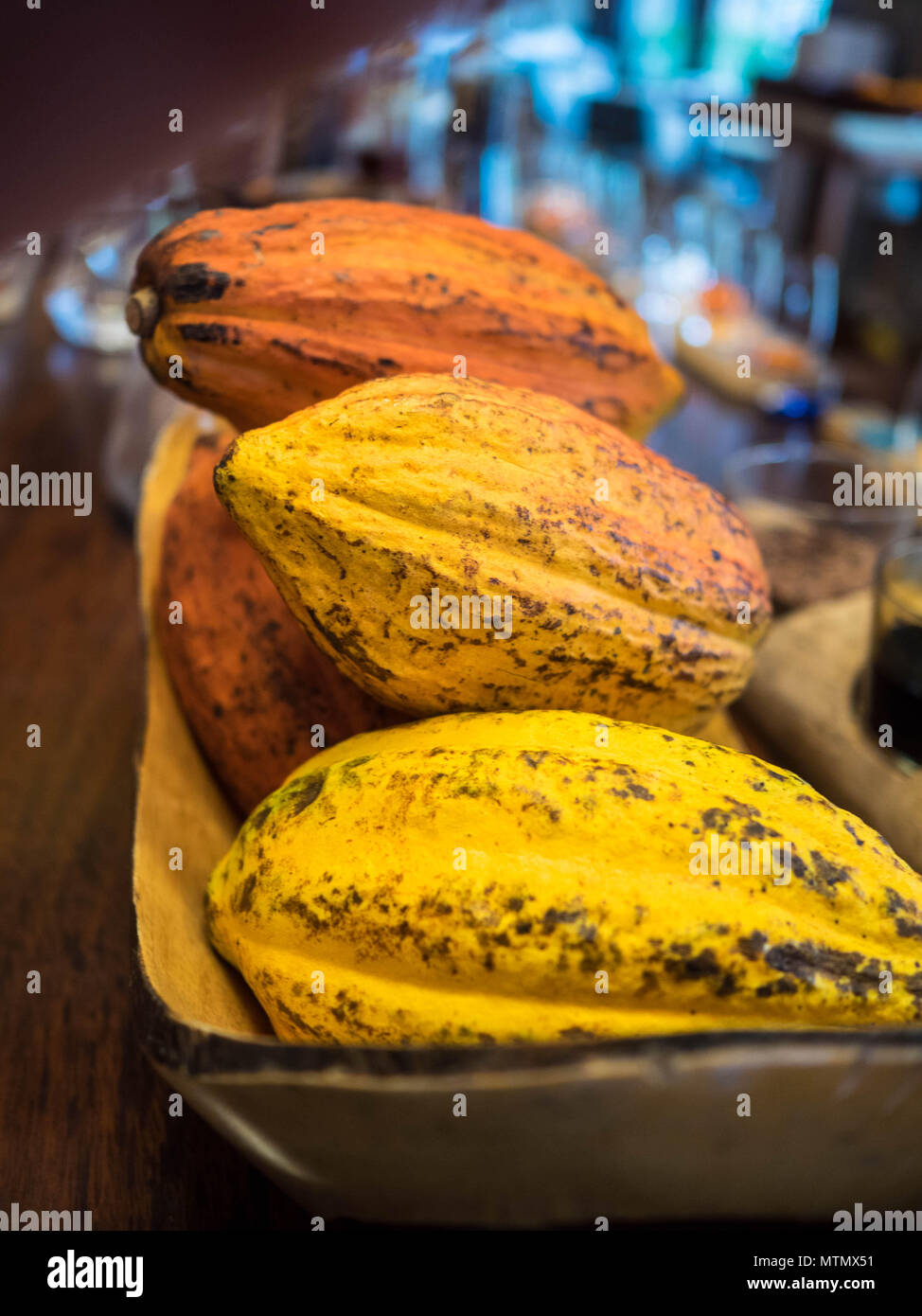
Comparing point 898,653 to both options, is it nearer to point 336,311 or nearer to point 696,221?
point 336,311

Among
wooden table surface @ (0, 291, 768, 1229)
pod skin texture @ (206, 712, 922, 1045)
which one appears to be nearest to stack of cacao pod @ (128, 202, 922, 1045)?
pod skin texture @ (206, 712, 922, 1045)

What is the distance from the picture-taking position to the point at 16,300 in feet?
4.83

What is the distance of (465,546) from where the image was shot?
41 cm

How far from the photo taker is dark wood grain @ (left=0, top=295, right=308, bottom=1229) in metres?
0.43

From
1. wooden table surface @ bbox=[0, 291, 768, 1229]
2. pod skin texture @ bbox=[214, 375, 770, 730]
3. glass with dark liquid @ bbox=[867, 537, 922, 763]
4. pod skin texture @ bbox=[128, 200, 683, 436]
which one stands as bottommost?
wooden table surface @ bbox=[0, 291, 768, 1229]

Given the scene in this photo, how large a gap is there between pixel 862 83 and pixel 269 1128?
3467mm

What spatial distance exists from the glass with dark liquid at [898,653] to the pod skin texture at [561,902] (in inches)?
9.4

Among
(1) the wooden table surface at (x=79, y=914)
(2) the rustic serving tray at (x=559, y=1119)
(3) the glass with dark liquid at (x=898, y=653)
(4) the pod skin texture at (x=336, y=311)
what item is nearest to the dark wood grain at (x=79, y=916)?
(1) the wooden table surface at (x=79, y=914)

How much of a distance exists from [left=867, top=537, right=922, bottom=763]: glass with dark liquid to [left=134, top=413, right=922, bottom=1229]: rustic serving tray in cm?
31

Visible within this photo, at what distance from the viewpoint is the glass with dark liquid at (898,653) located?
0.59 metres

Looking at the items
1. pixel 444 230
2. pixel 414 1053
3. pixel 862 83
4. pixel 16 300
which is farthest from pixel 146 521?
pixel 862 83

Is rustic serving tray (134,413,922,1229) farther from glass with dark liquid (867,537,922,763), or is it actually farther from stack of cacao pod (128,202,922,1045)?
glass with dark liquid (867,537,922,763)

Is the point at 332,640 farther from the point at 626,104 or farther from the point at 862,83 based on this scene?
the point at 626,104

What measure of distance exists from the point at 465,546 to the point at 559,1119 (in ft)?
0.75
